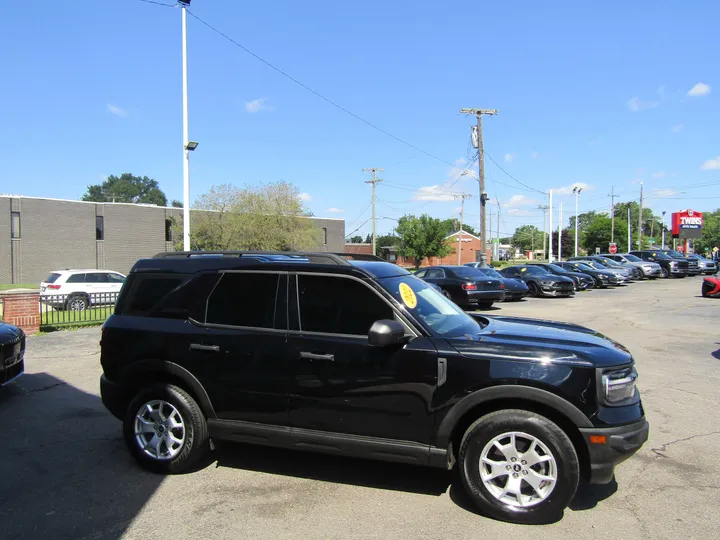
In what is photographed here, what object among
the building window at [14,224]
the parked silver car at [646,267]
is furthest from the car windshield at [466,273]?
the building window at [14,224]

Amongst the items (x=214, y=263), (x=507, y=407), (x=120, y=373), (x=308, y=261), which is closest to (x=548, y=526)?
(x=507, y=407)

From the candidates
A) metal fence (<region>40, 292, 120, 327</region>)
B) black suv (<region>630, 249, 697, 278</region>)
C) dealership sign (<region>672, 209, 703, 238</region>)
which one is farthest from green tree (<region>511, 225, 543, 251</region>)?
metal fence (<region>40, 292, 120, 327</region>)

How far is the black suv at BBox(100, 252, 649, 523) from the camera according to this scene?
3322mm

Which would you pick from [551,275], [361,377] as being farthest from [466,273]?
[361,377]

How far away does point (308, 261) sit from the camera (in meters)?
4.19

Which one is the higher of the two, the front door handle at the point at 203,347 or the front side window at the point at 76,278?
the front door handle at the point at 203,347

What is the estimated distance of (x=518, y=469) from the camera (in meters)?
3.36

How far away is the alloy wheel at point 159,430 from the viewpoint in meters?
4.20

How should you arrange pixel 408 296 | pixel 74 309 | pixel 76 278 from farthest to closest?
pixel 76 278, pixel 74 309, pixel 408 296

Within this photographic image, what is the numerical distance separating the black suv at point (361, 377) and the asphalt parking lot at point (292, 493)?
0.32 metres

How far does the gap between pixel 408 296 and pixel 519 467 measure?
150 centimetres

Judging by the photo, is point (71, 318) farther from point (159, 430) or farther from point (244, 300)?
point (244, 300)

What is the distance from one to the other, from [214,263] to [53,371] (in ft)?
18.0

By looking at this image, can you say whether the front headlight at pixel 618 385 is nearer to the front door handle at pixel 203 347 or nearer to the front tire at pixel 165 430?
the front door handle at pixel 203 347
